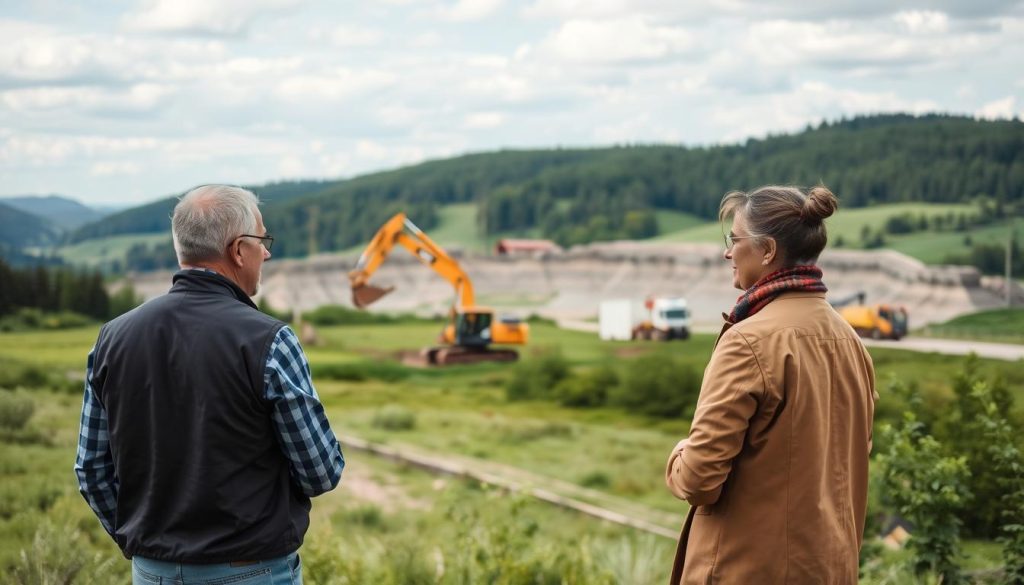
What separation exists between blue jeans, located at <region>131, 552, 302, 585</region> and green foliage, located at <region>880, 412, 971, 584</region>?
351 centimetres

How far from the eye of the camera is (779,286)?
318cm

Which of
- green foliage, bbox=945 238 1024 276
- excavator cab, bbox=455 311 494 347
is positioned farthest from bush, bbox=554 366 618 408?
green foliage, bbox=945 238 1024 276

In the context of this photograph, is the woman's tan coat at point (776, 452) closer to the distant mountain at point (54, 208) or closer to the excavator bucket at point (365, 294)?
the excavator bucket at point (365, 294)

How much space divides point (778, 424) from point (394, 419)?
22396 mm

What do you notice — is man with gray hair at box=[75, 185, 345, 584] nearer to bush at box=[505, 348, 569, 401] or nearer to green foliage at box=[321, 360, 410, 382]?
bush at box=[505, 348, 569, 401]

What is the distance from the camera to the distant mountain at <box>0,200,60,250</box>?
43781 mm

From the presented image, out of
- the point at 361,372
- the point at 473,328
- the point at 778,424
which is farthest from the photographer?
the point at 473,328

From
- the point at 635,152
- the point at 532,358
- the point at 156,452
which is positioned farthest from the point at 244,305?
the point at 635,152

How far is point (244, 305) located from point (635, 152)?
122 meters

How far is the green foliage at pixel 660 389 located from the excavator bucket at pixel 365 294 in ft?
26.1

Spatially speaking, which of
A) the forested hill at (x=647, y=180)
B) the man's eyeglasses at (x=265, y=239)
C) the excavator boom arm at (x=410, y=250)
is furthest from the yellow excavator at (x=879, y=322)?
the man's eyeglasses at (x=265, y=239)

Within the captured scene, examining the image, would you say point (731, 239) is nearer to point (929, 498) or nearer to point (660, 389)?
point (929, 498)

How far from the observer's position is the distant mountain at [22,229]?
43781mm

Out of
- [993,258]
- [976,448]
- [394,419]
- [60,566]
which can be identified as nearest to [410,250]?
[394,419]
